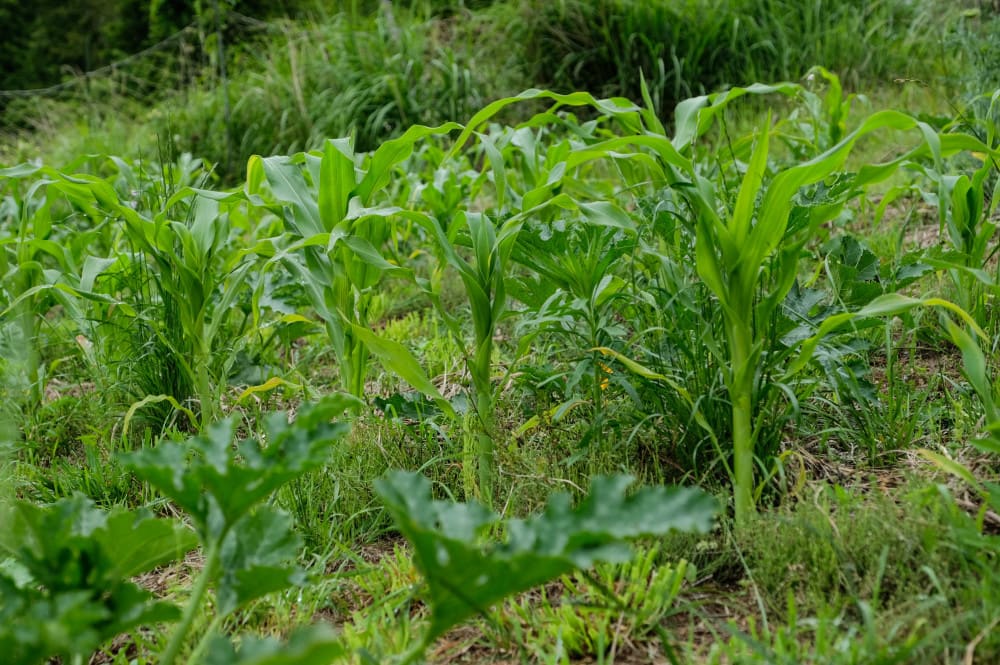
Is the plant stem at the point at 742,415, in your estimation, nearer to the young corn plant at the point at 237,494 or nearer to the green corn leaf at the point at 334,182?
the young corn plant at the point at 237,494

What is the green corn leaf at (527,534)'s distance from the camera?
2.92ft

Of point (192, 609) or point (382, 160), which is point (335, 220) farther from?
point (192, 609)

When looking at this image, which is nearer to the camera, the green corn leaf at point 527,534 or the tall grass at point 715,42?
the green corn leaf at point 527,534

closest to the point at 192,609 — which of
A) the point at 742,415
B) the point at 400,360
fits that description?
the point at 400,360

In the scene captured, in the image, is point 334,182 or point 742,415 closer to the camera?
point 742,415

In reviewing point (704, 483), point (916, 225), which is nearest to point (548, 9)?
point (916, 225)

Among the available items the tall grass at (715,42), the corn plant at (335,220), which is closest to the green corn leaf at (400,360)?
the corn plant at (335,220)

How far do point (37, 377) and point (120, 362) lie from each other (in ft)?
1.33

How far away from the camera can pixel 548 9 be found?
20.4 ft

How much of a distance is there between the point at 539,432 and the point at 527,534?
934 mm

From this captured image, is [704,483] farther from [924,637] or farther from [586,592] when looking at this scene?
[924,637]

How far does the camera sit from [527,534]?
0.91 meters

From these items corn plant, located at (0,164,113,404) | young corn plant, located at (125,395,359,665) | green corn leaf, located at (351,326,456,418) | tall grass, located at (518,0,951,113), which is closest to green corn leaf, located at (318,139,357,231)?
green corn leaf, located at (351,326,456,418)

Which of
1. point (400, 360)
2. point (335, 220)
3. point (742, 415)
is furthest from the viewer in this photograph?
point (335, 220)
